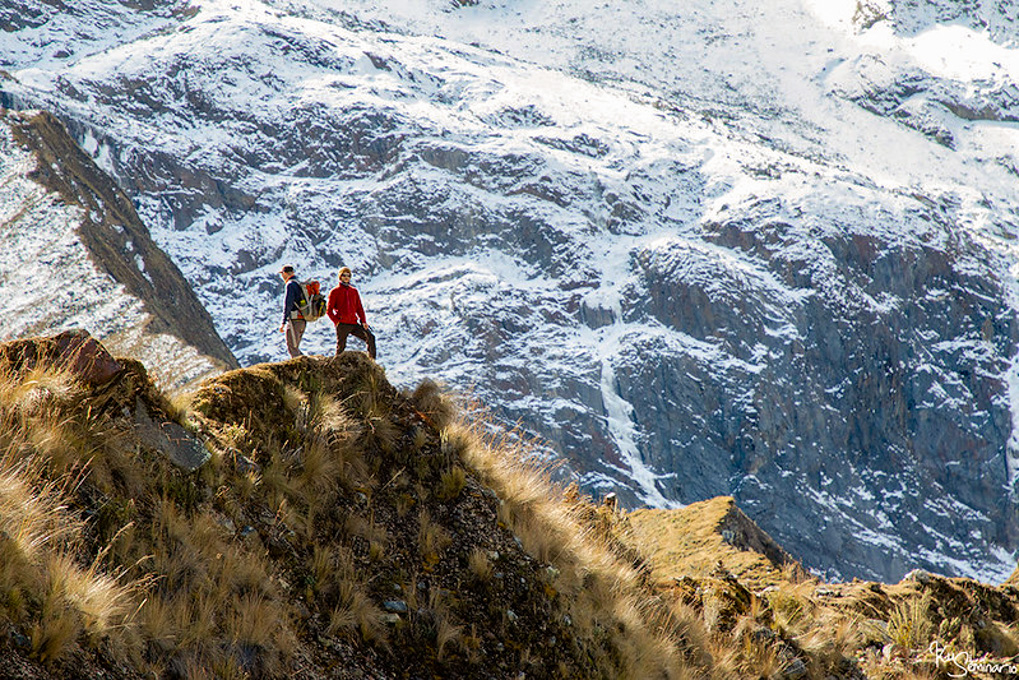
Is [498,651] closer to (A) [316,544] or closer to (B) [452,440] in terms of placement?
(A) [316,544]

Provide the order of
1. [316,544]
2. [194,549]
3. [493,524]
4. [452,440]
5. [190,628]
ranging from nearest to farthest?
[190,628], [194,549], [316,544], [493,524], [452,440]

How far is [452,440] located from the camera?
845cm

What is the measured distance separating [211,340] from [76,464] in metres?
107

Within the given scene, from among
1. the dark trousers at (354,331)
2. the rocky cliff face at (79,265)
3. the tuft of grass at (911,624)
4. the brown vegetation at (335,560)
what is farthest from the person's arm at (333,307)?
the rocky cliff face at (79,265)

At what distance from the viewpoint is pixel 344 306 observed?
12.0 meters

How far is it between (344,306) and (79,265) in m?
78.3

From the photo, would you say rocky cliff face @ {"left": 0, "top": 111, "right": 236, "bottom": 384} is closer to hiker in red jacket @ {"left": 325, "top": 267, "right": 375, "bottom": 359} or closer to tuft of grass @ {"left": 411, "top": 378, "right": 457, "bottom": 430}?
hiker in red jacket @ {"left": 325, "top": 267, "right": 375, "bottom": 359}

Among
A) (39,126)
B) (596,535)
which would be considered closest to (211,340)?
(39,126)

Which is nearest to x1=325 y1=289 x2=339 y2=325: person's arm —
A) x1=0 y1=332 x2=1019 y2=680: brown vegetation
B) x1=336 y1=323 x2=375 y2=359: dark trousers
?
x1=336 y1=323 x2=375 y2=359: dark trousers

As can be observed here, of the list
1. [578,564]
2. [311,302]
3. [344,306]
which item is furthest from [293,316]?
[578,564]

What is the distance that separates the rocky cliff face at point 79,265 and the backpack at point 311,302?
29.2 metres

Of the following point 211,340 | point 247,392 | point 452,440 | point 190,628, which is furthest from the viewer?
point 211,340

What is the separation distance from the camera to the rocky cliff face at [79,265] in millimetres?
66688

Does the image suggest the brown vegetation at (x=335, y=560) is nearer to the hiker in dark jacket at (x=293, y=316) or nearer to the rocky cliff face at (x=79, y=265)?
the hiker in dark jacket at (x=293, y=316)
